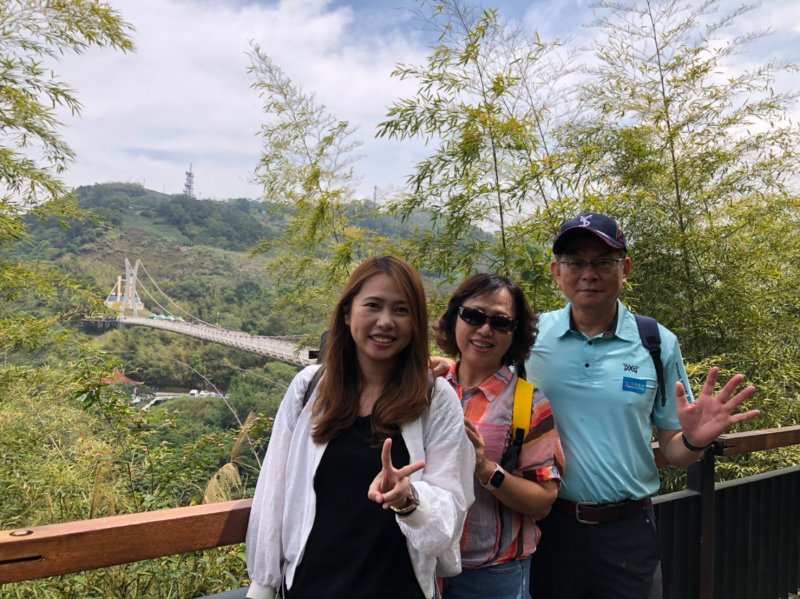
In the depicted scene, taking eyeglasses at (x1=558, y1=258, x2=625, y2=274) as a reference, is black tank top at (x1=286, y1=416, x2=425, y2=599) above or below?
below

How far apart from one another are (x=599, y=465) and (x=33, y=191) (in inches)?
166

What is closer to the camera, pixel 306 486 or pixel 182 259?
pixel 306 486

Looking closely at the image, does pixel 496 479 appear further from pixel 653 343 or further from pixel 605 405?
pixel 653 343

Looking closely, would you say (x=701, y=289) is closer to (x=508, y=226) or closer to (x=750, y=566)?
(x=508, y=226)

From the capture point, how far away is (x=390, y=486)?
92cm

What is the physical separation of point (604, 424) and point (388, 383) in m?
0.53

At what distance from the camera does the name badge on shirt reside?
1343 mm

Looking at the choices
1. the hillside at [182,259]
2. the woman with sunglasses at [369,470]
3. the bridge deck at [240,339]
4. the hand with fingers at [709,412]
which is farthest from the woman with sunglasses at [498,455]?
the bridge deck at [240,339]

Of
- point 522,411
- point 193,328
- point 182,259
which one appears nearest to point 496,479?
point 522,411

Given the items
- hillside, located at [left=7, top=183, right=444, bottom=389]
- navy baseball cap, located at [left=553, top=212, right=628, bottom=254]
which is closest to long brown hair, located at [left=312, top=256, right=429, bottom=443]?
navy baseball cap, located at [left=553, top=212, right=628, bottom=254]

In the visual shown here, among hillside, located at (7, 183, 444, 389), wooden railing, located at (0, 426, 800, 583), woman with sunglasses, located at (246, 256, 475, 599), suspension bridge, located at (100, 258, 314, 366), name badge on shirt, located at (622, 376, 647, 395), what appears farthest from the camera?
suspension bridge, located at (100, 258, 314, 366)

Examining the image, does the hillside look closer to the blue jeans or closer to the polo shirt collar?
the polo shirt collar

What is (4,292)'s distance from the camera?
4.32 metres

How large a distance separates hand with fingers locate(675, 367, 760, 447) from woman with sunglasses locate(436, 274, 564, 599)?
34 cm
